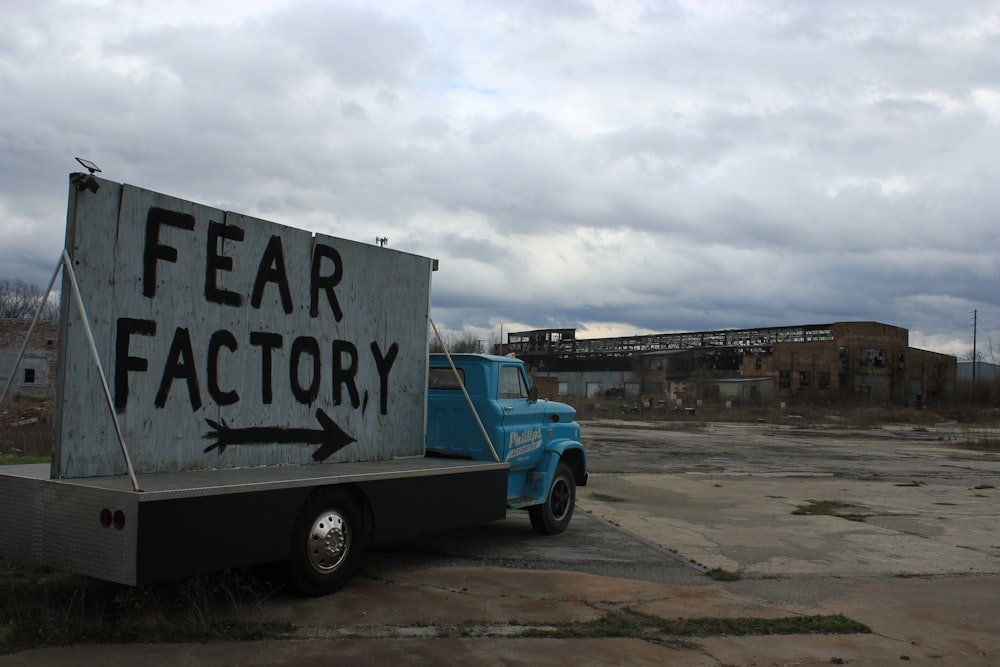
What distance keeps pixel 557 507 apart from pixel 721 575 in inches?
105

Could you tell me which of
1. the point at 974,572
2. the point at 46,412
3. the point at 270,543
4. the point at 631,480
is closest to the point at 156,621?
the point at 270,543

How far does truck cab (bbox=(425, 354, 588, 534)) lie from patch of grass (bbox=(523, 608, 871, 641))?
10.2 ft

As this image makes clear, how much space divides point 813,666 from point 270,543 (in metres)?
4.01

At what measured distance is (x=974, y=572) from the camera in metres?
9.16

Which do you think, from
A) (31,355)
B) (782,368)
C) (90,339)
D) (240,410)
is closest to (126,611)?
(240,410)

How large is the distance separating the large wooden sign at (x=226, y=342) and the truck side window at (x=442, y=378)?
0.66 m

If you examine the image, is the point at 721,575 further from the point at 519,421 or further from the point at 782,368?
the point at 782,368

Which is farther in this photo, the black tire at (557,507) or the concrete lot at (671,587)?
the black tire at (557,507)

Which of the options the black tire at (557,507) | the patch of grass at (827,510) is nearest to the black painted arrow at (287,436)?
the black tire at (557,507)

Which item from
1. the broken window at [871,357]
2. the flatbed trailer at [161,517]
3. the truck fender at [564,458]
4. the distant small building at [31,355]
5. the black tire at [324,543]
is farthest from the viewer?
the broken window at [871,357]

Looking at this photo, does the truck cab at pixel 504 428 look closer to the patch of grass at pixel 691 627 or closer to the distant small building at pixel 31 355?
the patch of grass at pixel 691 627

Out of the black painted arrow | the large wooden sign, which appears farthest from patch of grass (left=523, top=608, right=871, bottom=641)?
the large wooden sign

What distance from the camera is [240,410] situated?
7.41m

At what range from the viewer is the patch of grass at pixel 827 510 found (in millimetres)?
13258
